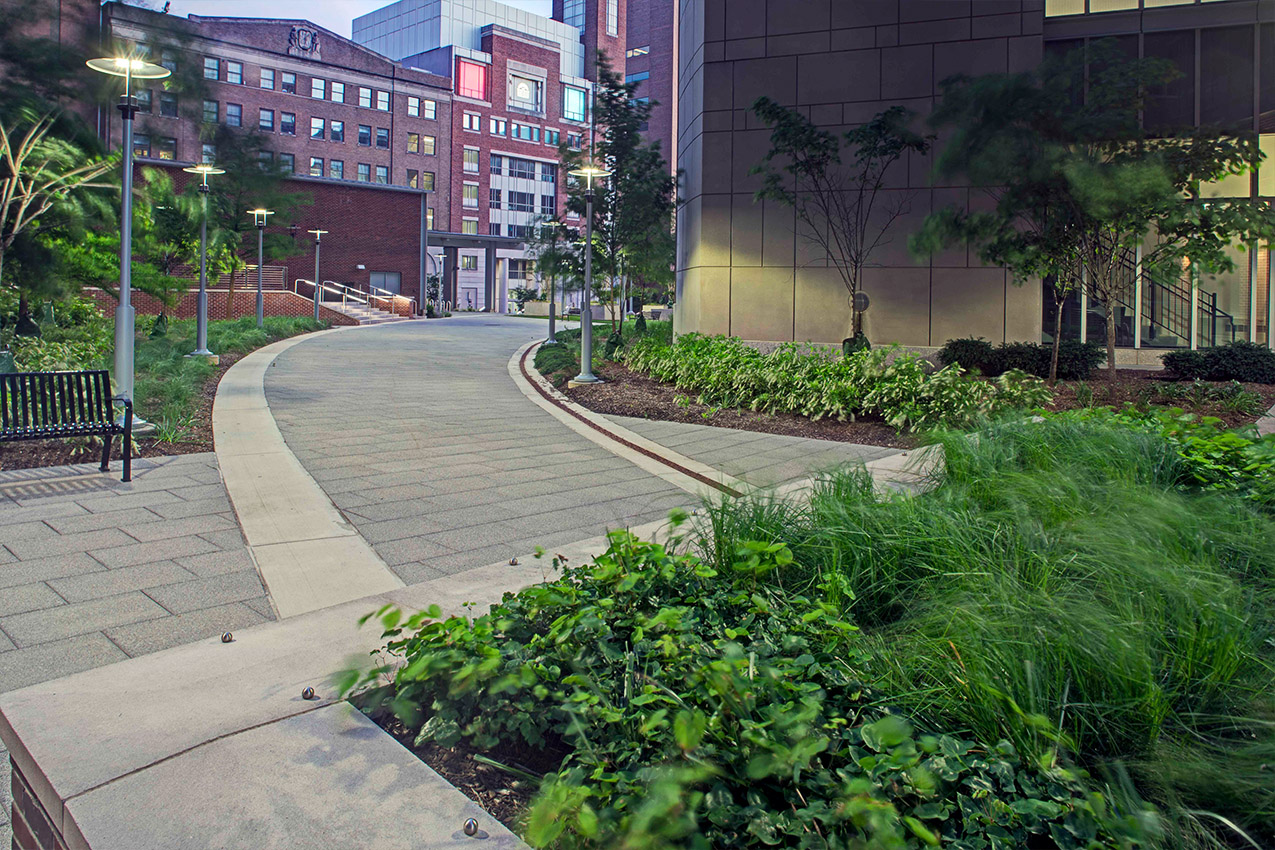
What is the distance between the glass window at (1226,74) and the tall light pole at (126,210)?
64.4ft

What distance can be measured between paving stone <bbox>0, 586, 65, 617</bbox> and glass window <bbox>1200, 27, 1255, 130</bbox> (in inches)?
861

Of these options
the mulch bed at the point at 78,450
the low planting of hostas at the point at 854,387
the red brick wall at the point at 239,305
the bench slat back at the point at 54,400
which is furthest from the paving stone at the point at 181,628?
the red brick wall at the point at 239,305

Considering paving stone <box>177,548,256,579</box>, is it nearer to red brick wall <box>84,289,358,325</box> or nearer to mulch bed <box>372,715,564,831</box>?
mulch bed <box>372,715,564,831</box>

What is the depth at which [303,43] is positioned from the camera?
2837 inches

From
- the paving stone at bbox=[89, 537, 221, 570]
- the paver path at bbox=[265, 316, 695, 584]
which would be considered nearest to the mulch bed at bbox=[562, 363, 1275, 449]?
the paver path at bbox=[265, 316, 695, 584]

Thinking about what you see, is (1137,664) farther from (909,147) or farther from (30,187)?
(909,147)

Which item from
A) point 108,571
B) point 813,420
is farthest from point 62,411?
point 813,420

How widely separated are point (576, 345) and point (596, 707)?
21327mm

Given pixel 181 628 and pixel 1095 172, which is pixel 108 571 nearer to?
pixel 181 628

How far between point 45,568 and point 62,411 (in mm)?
3378

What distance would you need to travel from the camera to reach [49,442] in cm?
912

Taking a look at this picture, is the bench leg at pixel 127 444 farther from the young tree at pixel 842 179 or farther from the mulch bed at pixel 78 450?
the young tree at pixel 842 179

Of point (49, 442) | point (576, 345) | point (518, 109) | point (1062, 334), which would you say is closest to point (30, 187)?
point (49, 442)

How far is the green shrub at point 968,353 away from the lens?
18156mm
